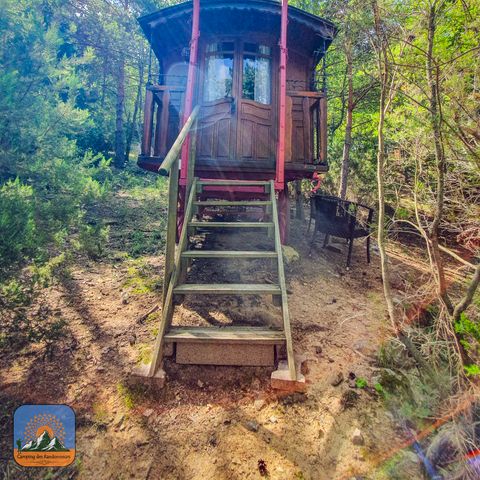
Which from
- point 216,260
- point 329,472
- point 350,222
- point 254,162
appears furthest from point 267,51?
point 329,472

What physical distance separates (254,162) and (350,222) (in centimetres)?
233

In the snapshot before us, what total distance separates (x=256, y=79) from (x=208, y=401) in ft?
19.0

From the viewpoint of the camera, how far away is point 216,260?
209 inches

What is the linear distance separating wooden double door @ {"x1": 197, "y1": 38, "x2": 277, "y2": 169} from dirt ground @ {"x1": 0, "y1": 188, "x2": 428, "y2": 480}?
3.01 meters

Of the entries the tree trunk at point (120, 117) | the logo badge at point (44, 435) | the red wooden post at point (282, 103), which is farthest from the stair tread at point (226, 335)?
the tree trunk at point (120, 117)

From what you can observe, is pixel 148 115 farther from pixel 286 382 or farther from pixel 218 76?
pixel 286 382

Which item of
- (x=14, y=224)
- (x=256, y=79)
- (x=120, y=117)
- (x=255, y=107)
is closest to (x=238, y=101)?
(x=255, y=107)

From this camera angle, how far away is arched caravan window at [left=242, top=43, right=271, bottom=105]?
18.8 ft

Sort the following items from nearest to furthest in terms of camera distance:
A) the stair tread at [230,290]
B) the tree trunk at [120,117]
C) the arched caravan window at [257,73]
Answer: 1. the stair tread at [230,290]
2. the arched caravan window at [257,73]
3. the tree trunk at [120,117]

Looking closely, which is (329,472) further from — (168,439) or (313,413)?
(168,439)

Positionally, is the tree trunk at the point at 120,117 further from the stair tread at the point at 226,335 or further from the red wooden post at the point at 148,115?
the stair tread at the point at 226,335

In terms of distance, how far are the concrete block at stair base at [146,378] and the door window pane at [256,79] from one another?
17.2 ft

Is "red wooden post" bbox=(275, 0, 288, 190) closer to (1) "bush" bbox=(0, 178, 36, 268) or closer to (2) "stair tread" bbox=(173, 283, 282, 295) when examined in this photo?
(2) "stair tread" bbox=(173, 283, 282, 295)

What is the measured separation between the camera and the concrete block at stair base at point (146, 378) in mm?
2592
